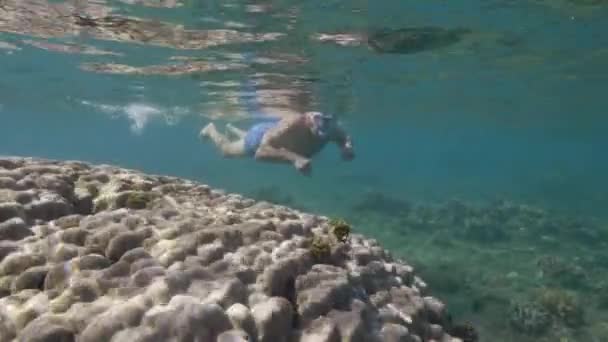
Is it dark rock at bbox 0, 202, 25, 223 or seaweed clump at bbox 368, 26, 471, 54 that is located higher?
seaweed clump at bbox 368, 26, 471, 54

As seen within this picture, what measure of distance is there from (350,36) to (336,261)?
45.4ft

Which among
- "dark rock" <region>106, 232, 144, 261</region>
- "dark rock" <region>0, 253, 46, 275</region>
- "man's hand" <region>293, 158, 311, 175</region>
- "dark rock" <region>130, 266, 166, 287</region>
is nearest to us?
"dark rock" <region>130, 266, 166, 287</region>

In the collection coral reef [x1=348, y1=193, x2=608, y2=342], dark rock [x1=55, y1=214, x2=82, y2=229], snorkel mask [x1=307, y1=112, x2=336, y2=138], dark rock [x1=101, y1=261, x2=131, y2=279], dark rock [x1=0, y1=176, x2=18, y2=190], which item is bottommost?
coral reef [x1=348, y1=193, x2=608, y2=342]

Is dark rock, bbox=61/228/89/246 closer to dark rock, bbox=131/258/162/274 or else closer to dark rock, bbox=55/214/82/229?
dark rock, bbox=55/214/82/229

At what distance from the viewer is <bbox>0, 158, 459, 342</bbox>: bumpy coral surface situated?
3.04 metres

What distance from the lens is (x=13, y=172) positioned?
17.2ft

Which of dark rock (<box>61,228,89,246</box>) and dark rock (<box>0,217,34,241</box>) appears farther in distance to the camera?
dark rock (<box>0,217,34,241</box>)

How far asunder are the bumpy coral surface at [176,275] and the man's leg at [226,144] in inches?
441

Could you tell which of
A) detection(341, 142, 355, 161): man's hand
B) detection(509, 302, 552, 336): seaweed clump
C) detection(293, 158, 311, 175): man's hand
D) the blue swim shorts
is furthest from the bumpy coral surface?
the blue swim shorts

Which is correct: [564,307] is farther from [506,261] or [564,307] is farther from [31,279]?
[31,279]

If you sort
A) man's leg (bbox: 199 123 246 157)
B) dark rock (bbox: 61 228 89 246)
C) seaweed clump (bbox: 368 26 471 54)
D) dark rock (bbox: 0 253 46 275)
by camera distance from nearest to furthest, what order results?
dark rock (bbox: 0 253 46 275) < dark rock (bbox: 61 228 89 246) < man's leg (bbox: 199 123 246 157) < seaweed clump (bbox: 368 26 471 54)

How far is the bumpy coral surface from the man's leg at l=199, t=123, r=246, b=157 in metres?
11.2

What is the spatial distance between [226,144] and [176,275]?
15025mm

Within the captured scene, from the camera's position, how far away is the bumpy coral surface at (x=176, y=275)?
3037 mm
